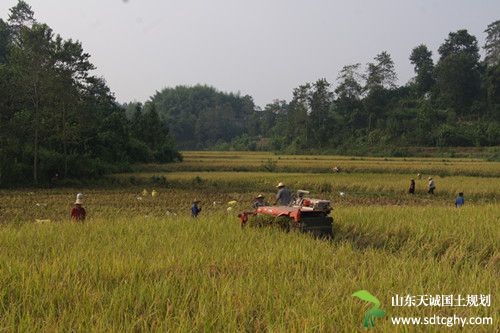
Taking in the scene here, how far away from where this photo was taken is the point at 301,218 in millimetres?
7562

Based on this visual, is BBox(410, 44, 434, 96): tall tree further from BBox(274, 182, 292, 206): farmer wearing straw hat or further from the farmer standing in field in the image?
BBox(274, 182, 292, 206): farmer wearing straw hat

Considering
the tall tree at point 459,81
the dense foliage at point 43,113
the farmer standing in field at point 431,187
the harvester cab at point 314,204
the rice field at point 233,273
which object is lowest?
the farmer standing in field at point 431,187

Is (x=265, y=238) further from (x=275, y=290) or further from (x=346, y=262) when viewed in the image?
(x=275, y=290)

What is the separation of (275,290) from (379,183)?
2060 cm

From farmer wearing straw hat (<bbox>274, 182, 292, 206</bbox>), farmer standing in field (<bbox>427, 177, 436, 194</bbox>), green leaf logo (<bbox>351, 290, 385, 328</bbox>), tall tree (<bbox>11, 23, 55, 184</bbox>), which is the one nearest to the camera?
green leaf logo (<bbox>351, 290, 385, 328</bbox>)

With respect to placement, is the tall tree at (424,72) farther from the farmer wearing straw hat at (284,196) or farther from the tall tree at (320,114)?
the farmer wearing straw hat at (284,196)

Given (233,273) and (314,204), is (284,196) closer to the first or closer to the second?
(314,204)

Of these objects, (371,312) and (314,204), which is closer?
(371,312)

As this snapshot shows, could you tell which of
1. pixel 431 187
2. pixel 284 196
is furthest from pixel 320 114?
pixel 284 196

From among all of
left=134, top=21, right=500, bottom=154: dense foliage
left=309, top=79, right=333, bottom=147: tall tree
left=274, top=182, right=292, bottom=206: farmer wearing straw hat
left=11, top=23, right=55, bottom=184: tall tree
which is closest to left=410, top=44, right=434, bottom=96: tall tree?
left=134, top=21, right=500, bottom=154: dense foliage

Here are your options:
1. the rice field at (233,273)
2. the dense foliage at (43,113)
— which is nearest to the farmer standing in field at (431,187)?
the rice field at (233,273)

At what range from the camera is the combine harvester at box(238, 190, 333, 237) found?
7516 mm

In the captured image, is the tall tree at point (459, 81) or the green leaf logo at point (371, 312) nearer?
the green leaf logo at point (371, 312)

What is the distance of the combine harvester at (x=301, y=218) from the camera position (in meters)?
7.52
